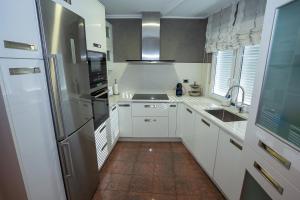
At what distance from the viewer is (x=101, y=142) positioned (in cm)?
211

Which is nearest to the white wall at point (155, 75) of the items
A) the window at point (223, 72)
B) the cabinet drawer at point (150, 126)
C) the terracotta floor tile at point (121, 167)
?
the window at point (223, 72)

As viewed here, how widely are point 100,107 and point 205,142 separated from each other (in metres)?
1.50

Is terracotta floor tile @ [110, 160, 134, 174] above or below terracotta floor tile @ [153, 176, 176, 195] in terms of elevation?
above

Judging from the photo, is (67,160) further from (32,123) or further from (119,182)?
(119,182)

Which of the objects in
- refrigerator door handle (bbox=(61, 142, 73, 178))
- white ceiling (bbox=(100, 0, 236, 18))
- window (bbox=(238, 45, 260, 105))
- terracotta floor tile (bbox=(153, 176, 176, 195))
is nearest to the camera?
refrigerator door handle (bbox=(61, 142, 73, 178))

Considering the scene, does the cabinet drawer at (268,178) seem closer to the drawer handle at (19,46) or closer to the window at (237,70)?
the window at (237,70)

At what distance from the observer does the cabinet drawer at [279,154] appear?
79cm

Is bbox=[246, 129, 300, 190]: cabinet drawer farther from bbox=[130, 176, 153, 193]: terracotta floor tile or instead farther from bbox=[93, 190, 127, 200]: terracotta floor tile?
bbox=[93, 190, 127, 200]: terracotta floor tile

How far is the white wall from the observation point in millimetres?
3268

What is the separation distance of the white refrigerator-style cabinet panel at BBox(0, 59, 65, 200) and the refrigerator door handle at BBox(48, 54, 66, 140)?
35 millimetres

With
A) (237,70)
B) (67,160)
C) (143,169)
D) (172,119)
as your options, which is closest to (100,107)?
(67,160)

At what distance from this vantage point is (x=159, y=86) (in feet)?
11.0

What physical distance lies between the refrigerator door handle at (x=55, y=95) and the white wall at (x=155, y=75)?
7.07 ft

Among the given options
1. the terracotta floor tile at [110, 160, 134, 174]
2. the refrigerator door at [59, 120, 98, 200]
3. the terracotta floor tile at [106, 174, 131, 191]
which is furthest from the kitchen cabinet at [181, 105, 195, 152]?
the refrigerator door at [59, 120, 98, 200]
